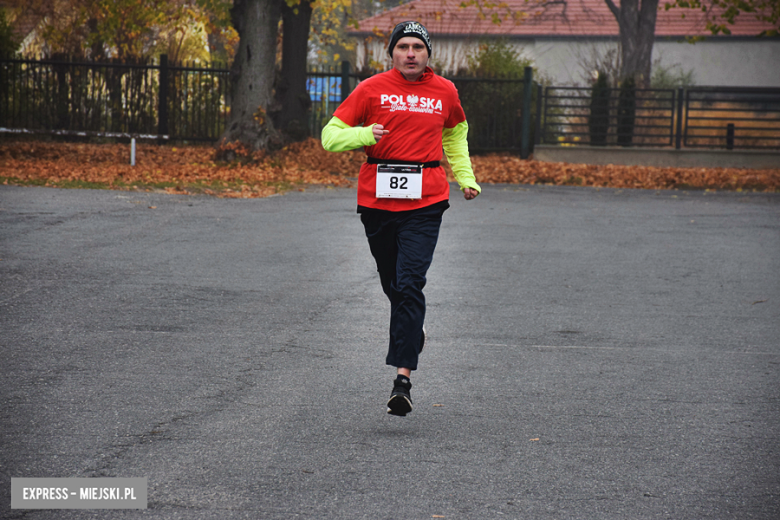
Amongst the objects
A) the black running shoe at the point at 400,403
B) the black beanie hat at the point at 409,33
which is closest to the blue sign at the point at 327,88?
the black beanie hat at the point at 409,33

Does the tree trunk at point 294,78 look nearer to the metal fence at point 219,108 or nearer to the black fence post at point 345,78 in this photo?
the metal fence at point 219,108

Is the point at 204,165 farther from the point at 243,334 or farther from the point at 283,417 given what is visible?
the point at 283,417

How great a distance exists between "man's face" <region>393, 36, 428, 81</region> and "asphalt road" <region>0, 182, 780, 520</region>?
1.76m

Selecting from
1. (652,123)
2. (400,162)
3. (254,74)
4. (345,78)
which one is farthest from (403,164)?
(652,123)

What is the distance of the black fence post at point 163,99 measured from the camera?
943 inches

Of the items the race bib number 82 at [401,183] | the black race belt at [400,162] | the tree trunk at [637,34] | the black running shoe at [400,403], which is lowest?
the black running shoe at [400,403]

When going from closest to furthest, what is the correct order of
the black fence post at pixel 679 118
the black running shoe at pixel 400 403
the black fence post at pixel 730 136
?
1. the black running shoe at pixel 400 403
2. the black fence post at pixel 679 118
3. the black fence post at pixel 730 136

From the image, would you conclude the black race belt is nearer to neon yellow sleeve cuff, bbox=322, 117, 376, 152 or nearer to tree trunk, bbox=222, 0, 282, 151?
neon yellow sleeve cuff, bbox=322, 117, 376, 152

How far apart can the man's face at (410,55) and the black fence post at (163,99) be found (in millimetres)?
20515

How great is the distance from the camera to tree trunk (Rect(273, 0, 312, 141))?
878 inches

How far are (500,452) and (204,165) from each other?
15046 millimetres

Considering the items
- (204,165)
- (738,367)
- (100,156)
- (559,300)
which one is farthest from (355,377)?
(100,156)

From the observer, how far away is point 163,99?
24.2 metres

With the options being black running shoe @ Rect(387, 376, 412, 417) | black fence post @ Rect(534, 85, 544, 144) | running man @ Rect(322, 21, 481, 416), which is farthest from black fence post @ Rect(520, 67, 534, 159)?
black running shoe @ Rect(387, 376, 412, 417)
